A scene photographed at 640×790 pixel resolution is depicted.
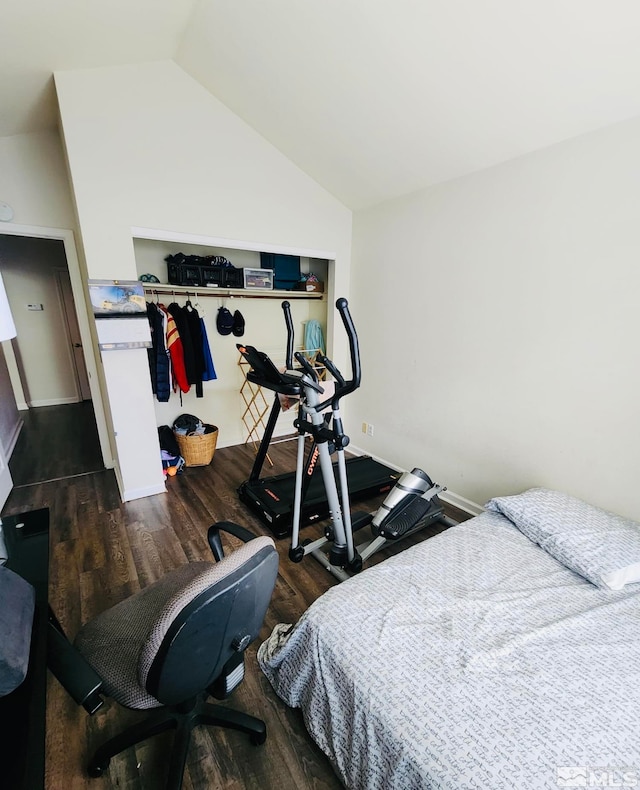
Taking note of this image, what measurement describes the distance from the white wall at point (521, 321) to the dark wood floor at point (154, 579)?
879 millimetres

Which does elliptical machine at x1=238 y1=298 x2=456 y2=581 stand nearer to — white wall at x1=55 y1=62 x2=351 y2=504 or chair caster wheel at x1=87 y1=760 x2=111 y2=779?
chair caster wheel at x1=87 y1=760 x2=111 y2=779

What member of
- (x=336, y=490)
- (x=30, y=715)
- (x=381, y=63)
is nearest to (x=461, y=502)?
(x=336, y=490)

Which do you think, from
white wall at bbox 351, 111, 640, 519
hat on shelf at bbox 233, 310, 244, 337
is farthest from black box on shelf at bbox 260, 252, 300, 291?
white wall at bbox 351, 111, 640, 519

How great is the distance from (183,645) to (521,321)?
95.4 inches

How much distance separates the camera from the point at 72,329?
5.59 m

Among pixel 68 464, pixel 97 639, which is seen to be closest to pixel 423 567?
pixel 97 639

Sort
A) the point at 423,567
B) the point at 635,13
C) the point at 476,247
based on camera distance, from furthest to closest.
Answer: the point at 476,247 < the point at 423,567 < the point at 635,13

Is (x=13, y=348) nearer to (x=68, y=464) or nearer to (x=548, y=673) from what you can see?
(x=68, y=464)

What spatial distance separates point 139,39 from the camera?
6.86 feet

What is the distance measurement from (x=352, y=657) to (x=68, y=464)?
345cm

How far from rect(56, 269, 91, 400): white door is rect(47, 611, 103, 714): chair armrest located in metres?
5.36

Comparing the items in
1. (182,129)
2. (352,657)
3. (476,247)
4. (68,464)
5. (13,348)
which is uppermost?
(182,129)

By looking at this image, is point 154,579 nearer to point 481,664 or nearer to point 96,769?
point 96,769

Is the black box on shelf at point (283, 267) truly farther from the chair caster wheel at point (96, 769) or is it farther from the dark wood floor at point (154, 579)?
the chair caster wheel at point (96, 769)
